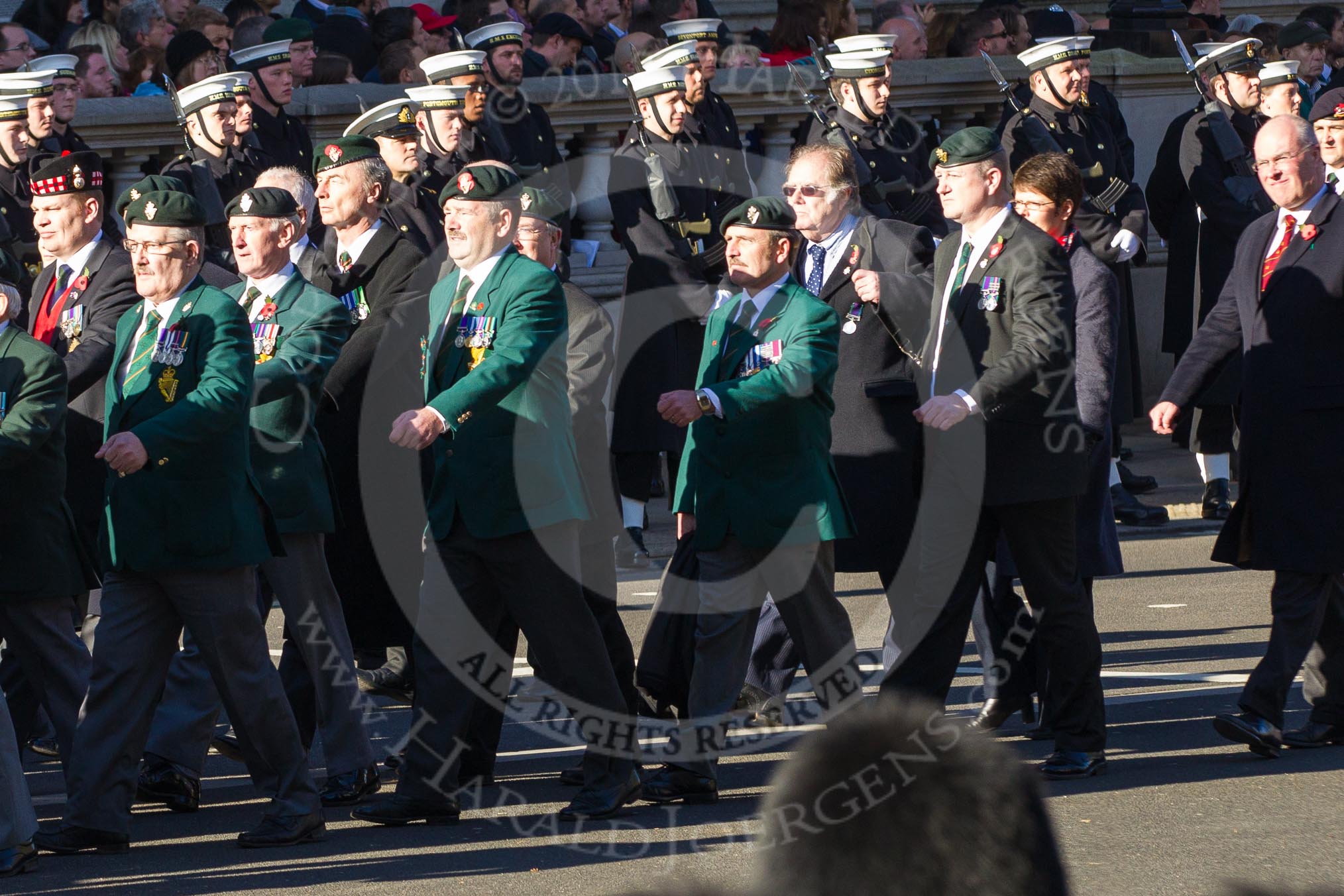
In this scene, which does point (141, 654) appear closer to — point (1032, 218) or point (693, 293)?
point (1032, 218)

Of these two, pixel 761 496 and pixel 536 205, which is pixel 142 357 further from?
pixel 761 496

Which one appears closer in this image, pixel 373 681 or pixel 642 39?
pixel 373 681

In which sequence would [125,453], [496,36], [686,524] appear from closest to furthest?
[125,453] → [686,524] → [496,36]

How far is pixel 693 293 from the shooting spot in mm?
9664

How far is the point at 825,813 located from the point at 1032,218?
500cm

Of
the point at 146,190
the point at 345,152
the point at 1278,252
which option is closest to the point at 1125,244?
the point at 1278,252

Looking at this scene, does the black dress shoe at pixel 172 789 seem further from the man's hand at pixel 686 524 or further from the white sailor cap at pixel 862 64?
the white sailor cap at pixel 862 64

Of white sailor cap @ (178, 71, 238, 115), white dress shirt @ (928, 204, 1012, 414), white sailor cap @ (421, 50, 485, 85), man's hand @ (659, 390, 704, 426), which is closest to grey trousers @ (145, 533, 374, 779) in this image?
man's hand @ (659, 390, 704, 426)

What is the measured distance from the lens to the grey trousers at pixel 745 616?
5.92m

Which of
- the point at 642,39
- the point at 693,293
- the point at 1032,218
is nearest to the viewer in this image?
the point at 1032,218

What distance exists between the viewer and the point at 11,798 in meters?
5.19

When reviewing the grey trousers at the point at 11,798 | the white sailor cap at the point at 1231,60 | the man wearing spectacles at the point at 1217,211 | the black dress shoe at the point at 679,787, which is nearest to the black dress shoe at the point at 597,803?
the black dress shoe at the point at 679,787

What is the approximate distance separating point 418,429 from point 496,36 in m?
5.64

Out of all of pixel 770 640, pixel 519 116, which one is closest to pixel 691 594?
pixel 770 640
